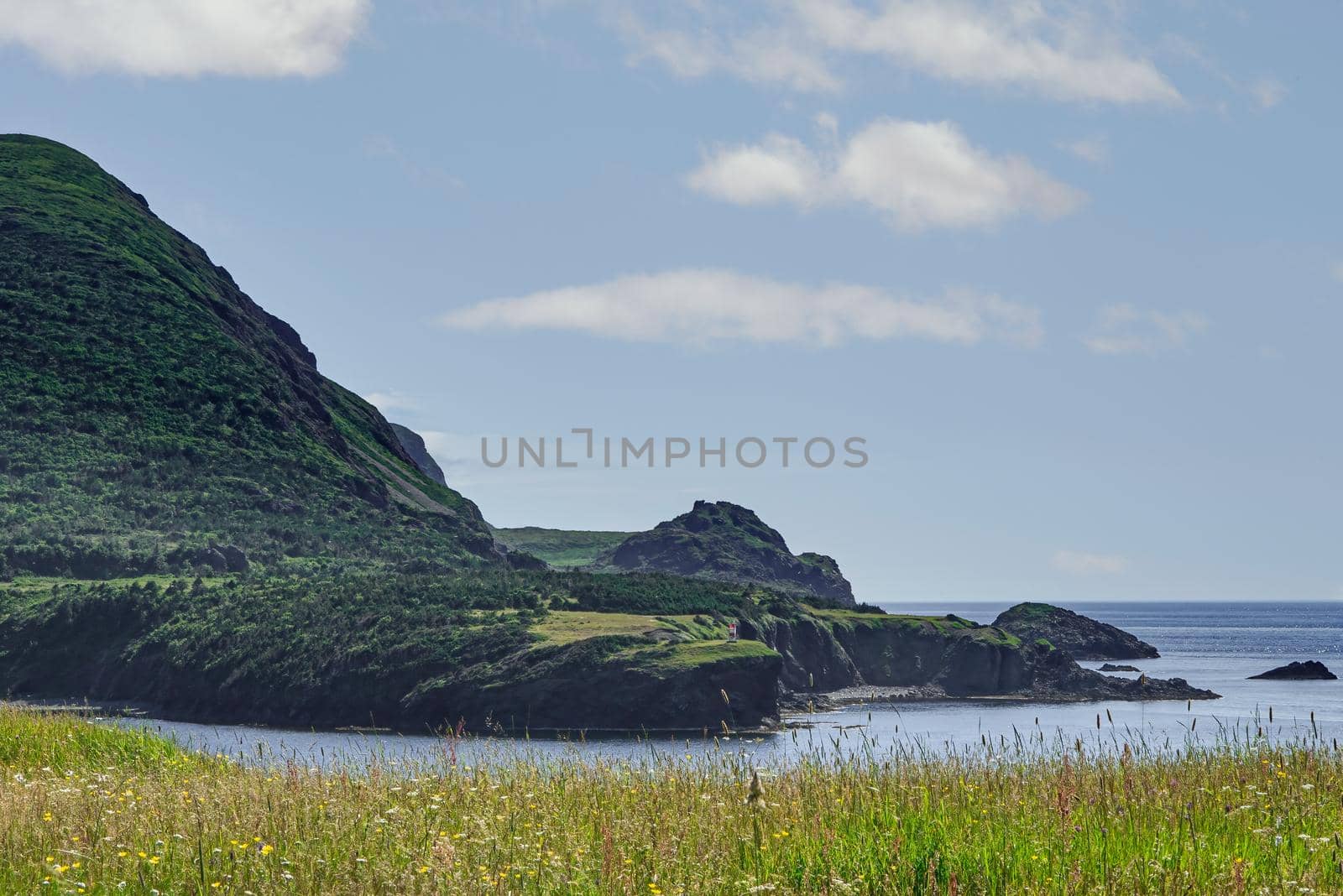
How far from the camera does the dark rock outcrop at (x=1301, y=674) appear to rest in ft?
487

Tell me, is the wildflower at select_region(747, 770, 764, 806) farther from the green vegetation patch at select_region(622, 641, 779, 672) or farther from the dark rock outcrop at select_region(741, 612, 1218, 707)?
the dark rock outcrop at select_region(741, 612, 1218, 707)

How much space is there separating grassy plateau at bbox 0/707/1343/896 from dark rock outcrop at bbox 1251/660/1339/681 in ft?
515

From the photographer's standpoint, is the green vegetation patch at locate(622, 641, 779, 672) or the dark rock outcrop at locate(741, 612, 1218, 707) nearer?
the green vegetation patch at locate(622, 641, 779, 672)

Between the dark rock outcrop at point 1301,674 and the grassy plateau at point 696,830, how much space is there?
15707cm

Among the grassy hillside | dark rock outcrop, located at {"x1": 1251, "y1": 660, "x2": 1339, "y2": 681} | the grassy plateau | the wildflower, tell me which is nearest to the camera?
the grassy plateau

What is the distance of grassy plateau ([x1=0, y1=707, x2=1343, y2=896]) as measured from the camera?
23.5 ft

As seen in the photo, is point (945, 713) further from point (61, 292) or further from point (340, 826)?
point (61, 292)

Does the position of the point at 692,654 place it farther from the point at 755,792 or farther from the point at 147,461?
the point at 147,461

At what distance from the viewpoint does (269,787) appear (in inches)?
396

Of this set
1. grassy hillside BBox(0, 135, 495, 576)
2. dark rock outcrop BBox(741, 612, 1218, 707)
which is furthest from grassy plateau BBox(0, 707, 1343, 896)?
grassy hillside BBox(0, 135, 495, 576)

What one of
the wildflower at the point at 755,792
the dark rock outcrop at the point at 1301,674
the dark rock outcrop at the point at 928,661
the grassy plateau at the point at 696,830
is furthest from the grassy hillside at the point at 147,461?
the wildflower at the point at 755,792

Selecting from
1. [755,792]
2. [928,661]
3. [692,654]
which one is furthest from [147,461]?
[755,792]

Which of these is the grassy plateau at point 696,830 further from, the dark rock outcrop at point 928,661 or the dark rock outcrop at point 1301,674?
the dark rock outcrop at point 1301,674

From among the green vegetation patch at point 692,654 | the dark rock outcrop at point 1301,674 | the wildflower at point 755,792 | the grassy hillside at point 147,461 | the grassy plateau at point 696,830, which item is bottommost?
the dark rock outcrop at point 1301,674
